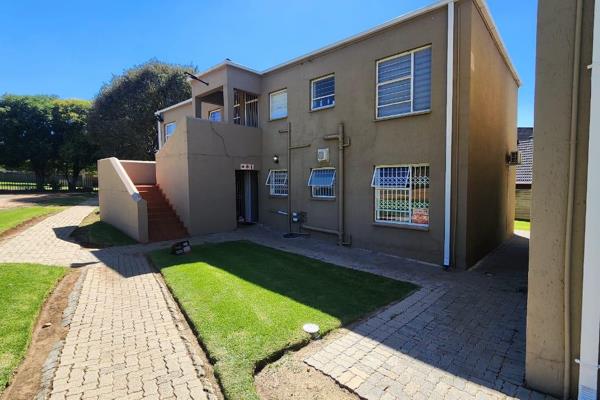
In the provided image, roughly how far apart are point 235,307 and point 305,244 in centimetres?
558

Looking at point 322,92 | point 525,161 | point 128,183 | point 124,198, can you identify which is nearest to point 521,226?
point 525,161

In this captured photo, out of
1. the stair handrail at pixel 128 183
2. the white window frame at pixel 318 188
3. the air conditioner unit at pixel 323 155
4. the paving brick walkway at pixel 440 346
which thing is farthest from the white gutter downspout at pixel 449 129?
the stair handrail at pixel 128 183

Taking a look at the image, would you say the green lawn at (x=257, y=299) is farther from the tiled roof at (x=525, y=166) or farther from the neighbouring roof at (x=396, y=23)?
the tiled roof at (x=525, y=166)

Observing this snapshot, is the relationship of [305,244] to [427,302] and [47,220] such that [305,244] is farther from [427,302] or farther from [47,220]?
[47,220]

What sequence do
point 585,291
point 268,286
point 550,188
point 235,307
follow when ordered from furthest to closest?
1. point 268,286
2. point 235,307
3. point 550,188
4. point 585,291

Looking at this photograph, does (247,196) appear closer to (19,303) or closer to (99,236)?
(99,236)

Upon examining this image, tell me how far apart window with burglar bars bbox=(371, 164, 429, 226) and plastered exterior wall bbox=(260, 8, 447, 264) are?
0.22 m

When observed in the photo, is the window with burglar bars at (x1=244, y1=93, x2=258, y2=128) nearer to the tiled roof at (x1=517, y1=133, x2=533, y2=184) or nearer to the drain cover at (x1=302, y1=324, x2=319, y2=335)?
the drain cover at (x1=302, y1=324, x2=319, y2=335)

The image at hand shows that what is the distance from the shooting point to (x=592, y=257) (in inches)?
111

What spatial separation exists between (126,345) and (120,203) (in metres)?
9.33

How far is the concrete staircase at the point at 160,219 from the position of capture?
11328mm

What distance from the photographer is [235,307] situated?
5.14 metres

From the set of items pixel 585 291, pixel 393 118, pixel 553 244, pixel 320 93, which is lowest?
pixel 585 291

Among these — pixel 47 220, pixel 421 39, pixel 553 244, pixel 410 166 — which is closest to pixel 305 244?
pixel 410 166
